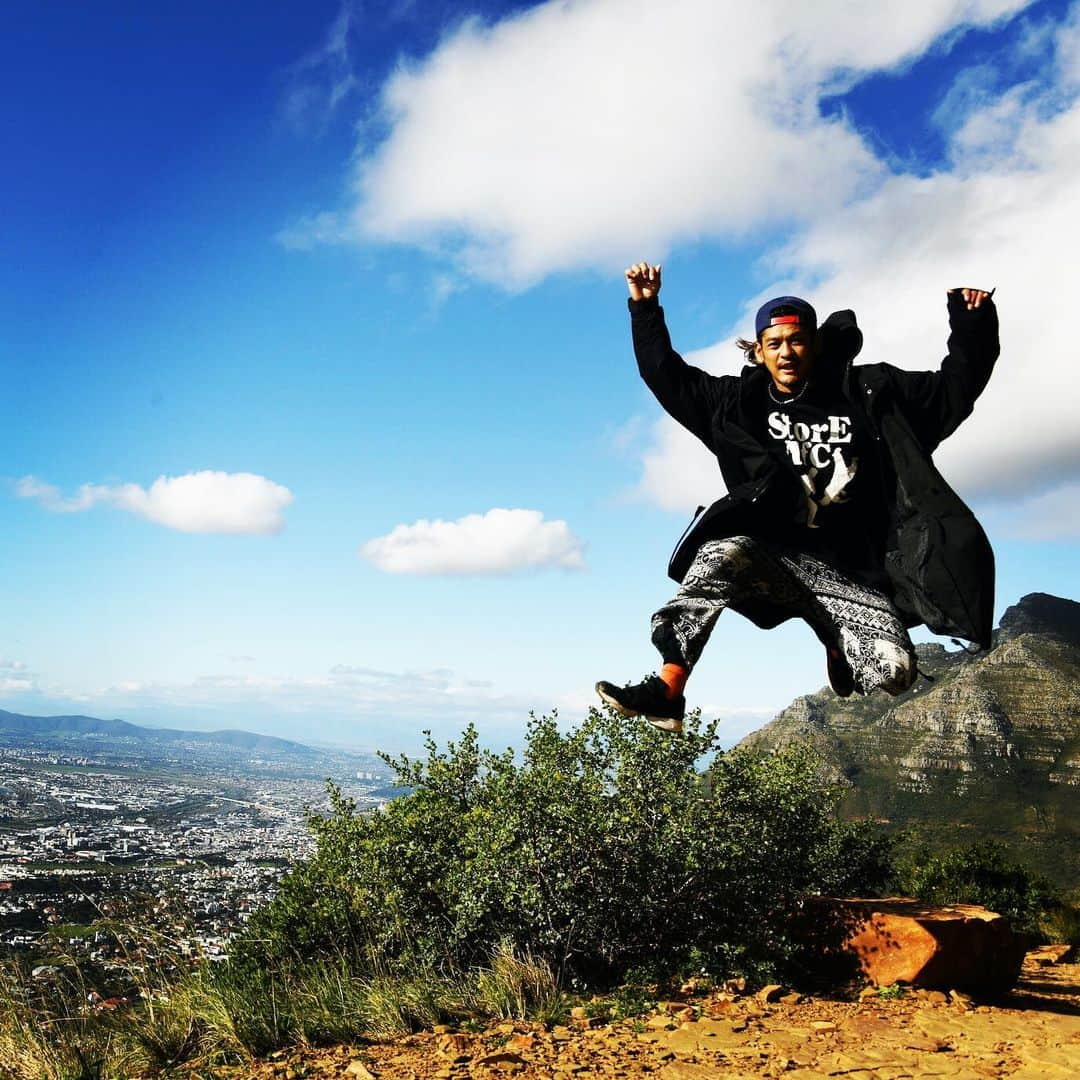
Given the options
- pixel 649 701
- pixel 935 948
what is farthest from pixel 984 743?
pixel 649 701

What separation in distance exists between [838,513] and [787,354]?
690mm

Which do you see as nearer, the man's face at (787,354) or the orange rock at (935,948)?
the man's face at (787,354)

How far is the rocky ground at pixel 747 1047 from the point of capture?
6.63m

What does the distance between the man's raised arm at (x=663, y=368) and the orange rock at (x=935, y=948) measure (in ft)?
30.8

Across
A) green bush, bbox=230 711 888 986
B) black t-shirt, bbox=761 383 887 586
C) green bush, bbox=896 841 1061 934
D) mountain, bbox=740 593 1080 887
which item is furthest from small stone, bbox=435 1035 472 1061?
mountain, bbox=740 593 1080 887

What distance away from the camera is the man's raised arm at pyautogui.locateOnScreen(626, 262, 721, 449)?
145 inches

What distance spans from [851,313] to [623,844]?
9110 millimetres

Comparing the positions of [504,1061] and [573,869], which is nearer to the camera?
[504,1061]

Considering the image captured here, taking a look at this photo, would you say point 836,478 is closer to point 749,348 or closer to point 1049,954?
point 749,348

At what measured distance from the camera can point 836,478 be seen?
11.1 feet

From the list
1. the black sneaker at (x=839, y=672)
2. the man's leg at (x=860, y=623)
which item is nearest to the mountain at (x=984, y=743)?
the black sneaker at (x=839, y=672)

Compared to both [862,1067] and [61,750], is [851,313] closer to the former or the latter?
[862,1067]

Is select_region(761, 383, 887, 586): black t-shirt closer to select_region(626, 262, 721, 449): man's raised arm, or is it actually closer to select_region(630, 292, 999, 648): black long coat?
select_region(630, 292, 999, 648): black long coat

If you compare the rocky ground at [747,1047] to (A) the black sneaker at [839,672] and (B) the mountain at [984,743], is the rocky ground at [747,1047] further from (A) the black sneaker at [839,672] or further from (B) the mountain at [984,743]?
(B) the mountain at [984,743]
